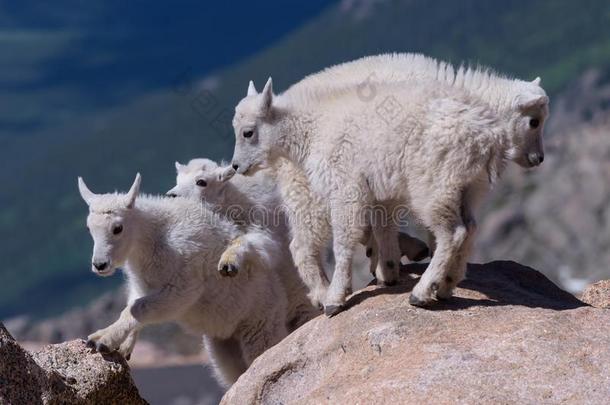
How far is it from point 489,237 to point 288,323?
66.8ft

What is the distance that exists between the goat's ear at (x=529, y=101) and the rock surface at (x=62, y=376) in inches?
160

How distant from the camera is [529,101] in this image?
987cm

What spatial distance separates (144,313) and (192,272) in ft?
2.21

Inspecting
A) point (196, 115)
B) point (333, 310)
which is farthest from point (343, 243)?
point (196, 115)

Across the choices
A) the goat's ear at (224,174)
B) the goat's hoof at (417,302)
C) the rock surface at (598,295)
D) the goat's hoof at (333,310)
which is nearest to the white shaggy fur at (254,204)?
the goat's ear at (224,174)

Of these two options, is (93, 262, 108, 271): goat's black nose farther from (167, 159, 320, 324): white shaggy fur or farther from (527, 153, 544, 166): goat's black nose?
(527, 153, 544, 166): goat's black nose

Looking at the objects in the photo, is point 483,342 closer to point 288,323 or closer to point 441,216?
point 441,216

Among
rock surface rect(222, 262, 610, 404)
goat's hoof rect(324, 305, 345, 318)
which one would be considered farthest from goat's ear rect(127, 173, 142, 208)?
goat's hoof rect(324, 305, 345, 318)

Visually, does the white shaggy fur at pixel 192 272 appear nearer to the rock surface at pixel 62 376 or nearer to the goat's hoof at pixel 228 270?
the goat's hoof at pixel 228 270

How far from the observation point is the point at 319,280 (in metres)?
10.7

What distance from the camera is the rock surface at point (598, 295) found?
38.2 ft

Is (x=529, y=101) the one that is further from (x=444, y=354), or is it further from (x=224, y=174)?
(x=224, y=174)

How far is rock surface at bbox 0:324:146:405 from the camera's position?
867 cm

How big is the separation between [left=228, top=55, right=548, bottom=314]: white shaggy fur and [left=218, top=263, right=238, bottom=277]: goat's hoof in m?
0.90
